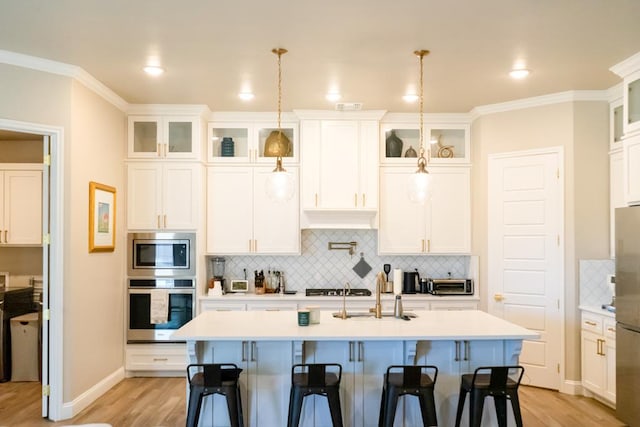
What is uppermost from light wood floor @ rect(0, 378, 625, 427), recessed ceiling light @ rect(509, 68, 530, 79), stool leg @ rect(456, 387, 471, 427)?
recessed ceiling light @ rect(509, 68, 530, 79)

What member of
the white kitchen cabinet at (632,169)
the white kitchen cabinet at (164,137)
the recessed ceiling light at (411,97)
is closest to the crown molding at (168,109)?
the white kitchen cabinet at (164,137)

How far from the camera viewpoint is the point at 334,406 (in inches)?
118

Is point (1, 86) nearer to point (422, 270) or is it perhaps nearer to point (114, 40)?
point (114, 40)

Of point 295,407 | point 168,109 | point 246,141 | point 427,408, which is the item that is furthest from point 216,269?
point 427,408

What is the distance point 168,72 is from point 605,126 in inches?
164

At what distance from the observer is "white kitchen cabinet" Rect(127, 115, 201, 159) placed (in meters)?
5.20

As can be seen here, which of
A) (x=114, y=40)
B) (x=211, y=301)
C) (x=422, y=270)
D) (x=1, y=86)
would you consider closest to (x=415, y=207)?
(x=422, y=270)

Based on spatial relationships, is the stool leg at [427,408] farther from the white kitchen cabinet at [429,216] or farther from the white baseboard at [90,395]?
the white baseboard at [90,395]

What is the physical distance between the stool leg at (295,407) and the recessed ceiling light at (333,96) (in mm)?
2847

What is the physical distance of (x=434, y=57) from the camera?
3727 mm

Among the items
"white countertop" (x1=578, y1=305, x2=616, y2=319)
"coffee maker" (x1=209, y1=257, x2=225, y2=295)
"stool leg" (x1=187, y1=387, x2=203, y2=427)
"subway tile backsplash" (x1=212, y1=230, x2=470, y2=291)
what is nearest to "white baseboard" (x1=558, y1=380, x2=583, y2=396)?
"white countertop" (x1=578, y1=305, x2=616, y2=319)

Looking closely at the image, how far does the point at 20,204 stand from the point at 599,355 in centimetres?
618

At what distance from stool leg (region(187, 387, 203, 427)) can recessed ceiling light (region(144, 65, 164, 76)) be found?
2566 millimetres

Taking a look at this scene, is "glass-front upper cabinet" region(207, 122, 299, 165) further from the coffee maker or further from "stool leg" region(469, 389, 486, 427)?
"stool leg" region(469, 389, 486, 427)
